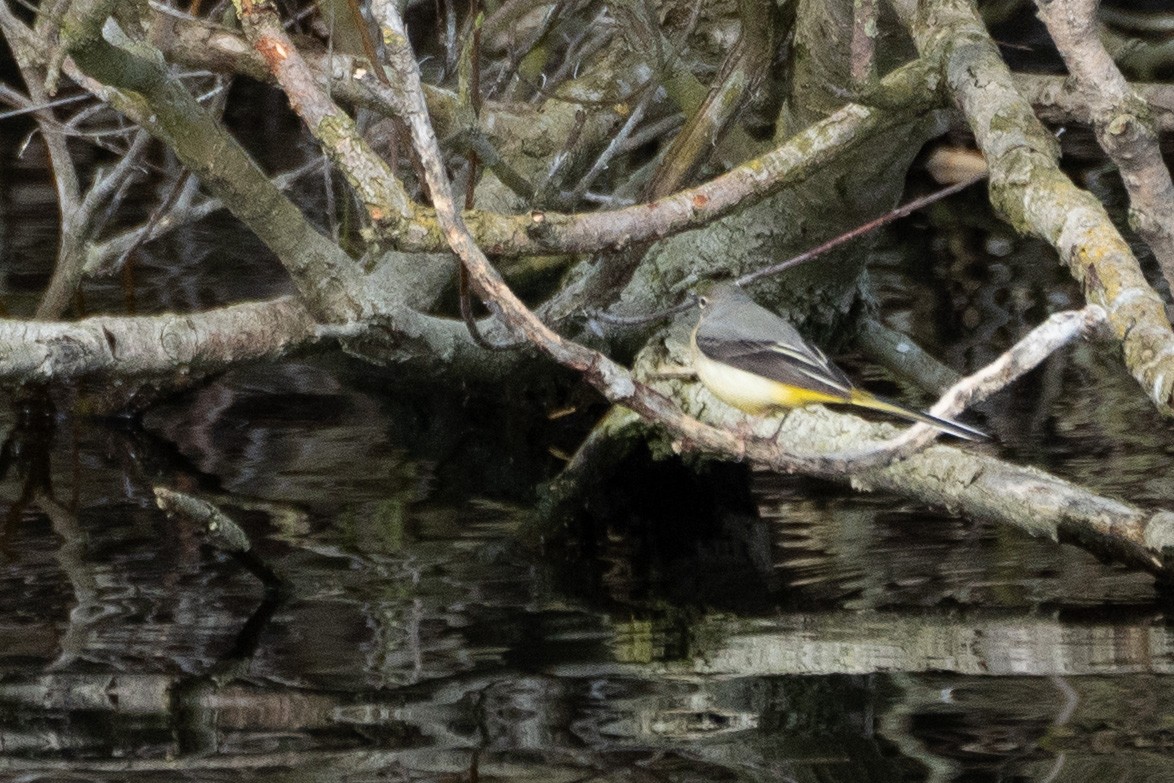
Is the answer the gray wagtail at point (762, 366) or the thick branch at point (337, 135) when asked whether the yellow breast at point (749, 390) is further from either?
the thick branch at point (337, 135)

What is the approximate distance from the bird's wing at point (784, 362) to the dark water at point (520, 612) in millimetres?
814

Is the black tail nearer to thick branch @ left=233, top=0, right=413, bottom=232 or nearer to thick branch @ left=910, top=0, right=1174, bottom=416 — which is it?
thick branch @ left=910, top=0, right=1174, bottom=416

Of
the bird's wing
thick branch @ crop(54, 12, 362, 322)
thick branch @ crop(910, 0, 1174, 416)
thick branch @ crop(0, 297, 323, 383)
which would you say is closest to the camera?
thick branch @ crop(910, 0, 1174, 416)

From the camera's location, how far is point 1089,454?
21.9ft

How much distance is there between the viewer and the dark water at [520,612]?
4223mm

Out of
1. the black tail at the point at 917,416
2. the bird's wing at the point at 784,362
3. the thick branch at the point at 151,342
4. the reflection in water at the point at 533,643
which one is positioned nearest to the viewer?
the black tail at the point at 917,416

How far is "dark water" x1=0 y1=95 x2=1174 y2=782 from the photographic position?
166 inches

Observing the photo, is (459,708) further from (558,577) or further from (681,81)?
(681,81)

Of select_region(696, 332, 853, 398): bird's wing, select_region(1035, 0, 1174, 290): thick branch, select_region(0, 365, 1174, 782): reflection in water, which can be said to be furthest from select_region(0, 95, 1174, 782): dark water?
select_region(1035, 0, 1174, 290): thick branch

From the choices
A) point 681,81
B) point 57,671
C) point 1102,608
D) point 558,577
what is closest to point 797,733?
point 1102,608

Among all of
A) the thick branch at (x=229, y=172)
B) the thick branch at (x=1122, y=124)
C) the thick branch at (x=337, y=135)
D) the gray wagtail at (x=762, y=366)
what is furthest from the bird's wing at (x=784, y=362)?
the thick branch at (x=229, y=172)

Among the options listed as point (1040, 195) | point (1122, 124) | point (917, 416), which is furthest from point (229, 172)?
point (1122, 124)

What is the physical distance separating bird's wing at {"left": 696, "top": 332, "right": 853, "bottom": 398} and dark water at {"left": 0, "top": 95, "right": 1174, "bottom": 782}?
814 millimetres

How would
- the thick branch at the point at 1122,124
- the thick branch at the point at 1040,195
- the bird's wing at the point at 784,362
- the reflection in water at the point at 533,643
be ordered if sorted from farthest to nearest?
the bird's wing at the point at 784,362
the reflection in water at the point at 533,643
the thick branch at the point at 1122,124
the thick branch at the point at 1040,195
